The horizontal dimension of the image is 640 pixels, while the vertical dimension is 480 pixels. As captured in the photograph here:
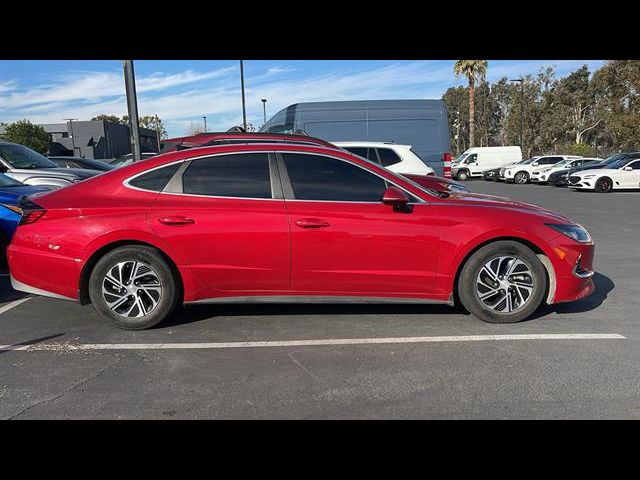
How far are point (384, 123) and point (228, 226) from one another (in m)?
9.34

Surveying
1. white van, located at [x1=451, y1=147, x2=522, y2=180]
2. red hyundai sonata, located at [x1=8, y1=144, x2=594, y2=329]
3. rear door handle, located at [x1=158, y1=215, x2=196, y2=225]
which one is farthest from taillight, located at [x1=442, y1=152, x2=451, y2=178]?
white van, located at [x1=451, y1=147, x2=522, y2=180]

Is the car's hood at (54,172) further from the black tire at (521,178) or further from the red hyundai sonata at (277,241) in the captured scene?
the black tire at (521,178)

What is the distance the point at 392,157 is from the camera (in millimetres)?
9727

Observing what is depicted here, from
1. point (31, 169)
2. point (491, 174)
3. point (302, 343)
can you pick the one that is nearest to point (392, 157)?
point (302, 343)

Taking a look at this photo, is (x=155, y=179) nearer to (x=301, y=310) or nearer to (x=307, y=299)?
(x=307, y=299)

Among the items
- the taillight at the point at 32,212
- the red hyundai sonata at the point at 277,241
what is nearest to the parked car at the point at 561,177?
the red hyundai sonata at the point at 277,241

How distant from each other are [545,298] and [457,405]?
203cm

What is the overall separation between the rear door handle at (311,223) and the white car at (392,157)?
18.8 ft

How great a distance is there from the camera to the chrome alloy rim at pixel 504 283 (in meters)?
4.22

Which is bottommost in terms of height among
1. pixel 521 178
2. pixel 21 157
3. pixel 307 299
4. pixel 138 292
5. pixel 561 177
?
pixel 307 299

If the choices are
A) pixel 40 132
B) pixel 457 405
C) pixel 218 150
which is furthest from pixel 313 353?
pixel 40 132

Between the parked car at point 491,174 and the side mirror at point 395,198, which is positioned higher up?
the side mirror at point 395,198
